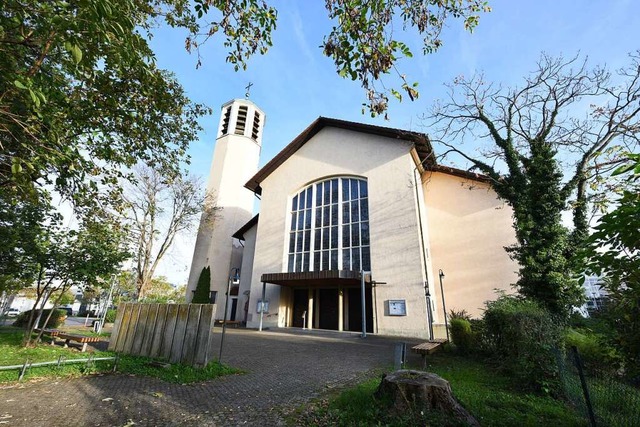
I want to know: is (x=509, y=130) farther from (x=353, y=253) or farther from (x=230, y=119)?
(x=230, y=119)

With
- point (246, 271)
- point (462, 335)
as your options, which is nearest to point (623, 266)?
point (462, 335)

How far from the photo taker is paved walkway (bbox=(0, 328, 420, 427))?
4176mm

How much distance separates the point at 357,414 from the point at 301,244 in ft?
56.2

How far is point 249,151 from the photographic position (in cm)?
3164

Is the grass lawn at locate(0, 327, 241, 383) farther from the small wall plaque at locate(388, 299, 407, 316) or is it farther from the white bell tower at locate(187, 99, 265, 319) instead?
the white bell tower at locate(187, 99, 265, 319)

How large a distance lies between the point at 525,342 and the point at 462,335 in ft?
10.2

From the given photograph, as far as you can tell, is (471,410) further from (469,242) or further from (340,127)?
(340,127)

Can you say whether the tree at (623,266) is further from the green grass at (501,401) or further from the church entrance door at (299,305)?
the church entrance door at (299,305)

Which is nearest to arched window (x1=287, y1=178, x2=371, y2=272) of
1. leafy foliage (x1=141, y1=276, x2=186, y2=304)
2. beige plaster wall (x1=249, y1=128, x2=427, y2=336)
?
beige plaster wall (x1=249, y1=128, x2=427, y2=336)

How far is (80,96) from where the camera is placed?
491 cm

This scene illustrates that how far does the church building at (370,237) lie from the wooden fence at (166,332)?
989 centimetres

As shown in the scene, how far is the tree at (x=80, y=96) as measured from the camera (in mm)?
2893

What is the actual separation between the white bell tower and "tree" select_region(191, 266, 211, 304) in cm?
104

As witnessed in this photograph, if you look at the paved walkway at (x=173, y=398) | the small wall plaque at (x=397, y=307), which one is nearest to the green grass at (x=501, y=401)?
the paved walkway at (x=173, y=398)
